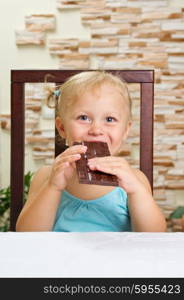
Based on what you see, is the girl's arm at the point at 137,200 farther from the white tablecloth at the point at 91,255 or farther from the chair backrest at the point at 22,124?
the chair backrest at the point at 22,124

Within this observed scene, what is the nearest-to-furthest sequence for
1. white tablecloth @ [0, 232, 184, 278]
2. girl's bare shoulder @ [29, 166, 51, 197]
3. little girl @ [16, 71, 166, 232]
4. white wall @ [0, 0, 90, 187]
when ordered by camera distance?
white tablecloth @ [0, 232, 184, 278], little girl @ [16, 71, 166, 232], girl's bare shoulder @ [29, 166, 51, 197], white wall @ [0, 0, 90, 187]

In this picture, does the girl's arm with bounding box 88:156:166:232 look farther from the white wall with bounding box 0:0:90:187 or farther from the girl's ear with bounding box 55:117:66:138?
the white wall with bounding box 0:0:90:187

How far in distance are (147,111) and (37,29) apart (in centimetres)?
226

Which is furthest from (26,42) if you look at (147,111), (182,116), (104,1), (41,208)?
(41,208)

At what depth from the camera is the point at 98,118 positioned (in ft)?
4.16

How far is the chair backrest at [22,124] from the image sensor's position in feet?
4.98

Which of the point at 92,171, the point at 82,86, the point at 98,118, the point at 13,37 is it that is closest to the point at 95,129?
the point at 98,118

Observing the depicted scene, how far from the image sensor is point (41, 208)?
46.7 inches

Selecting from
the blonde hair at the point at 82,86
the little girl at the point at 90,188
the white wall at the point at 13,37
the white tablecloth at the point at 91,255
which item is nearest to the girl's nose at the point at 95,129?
the little girl at the point at 90,188

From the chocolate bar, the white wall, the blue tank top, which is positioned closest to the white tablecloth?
the chocolate bar

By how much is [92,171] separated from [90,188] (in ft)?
1.35

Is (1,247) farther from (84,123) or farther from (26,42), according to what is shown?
(26,42)

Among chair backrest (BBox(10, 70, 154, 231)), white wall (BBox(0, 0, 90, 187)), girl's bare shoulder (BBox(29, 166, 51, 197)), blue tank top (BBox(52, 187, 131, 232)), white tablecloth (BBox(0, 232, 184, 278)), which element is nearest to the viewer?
white tablecloth (BBox(0, 232, 184, 278))

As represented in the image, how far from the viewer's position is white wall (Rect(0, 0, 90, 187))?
3588mm
